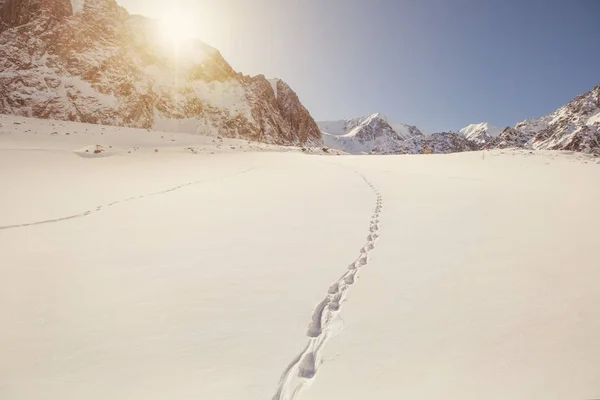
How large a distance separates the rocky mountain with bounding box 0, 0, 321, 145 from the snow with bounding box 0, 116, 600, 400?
3183 inches

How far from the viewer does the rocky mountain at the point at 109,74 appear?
6906cm

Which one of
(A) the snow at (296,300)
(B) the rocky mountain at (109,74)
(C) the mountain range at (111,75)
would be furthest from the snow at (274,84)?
(A) the snow at (296,300)

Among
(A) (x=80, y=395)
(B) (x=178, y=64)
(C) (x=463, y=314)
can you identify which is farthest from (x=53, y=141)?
(B) (x=178, y=64)

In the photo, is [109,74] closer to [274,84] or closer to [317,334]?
[274,84]

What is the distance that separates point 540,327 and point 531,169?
1575cm

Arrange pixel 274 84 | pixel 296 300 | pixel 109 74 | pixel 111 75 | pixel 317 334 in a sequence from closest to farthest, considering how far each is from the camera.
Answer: pixel 317 334, pixel 296 300, pixel 109 74, pixel 111 75, pixel 274 84

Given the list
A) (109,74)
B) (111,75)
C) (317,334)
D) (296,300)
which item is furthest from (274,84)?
(317,334)

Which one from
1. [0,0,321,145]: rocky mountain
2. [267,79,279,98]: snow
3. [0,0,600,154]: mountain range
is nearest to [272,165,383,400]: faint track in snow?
[0,0,600,154]: mountain range

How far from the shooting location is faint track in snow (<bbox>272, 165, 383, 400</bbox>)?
8.36 feet

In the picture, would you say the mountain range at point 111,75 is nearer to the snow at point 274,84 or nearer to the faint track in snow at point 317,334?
the snow at point 274,84

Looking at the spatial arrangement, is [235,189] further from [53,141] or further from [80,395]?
[53,141]

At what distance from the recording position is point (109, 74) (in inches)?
3120

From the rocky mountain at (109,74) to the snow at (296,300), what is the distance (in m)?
80.8

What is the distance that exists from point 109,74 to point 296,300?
97.2 m
